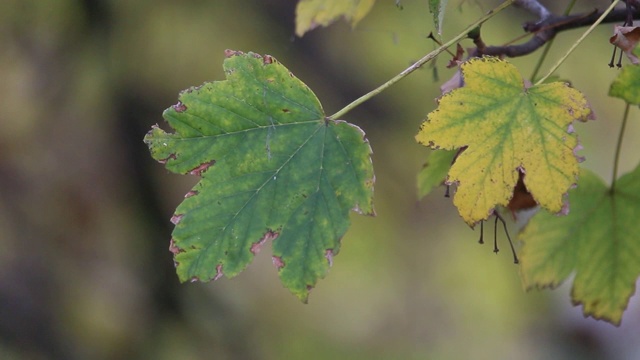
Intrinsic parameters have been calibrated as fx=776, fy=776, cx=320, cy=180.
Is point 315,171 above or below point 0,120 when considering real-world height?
above

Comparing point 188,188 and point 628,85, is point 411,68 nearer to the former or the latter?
point 628,85

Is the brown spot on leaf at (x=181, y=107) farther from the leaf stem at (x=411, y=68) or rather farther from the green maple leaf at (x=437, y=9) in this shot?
the green maple leaf at (x=437, y=9)

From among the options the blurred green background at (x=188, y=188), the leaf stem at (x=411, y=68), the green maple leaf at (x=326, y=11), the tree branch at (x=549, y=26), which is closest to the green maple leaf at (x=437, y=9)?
the leaf stem at (x=411, y=68)

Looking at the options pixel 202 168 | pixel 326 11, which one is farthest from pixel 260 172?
pixel 326 11

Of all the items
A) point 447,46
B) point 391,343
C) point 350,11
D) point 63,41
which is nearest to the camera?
point 447,46

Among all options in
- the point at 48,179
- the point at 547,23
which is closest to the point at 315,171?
the point at 547,23

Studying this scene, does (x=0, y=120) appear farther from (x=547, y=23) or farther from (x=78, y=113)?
(x=547, y=23)
